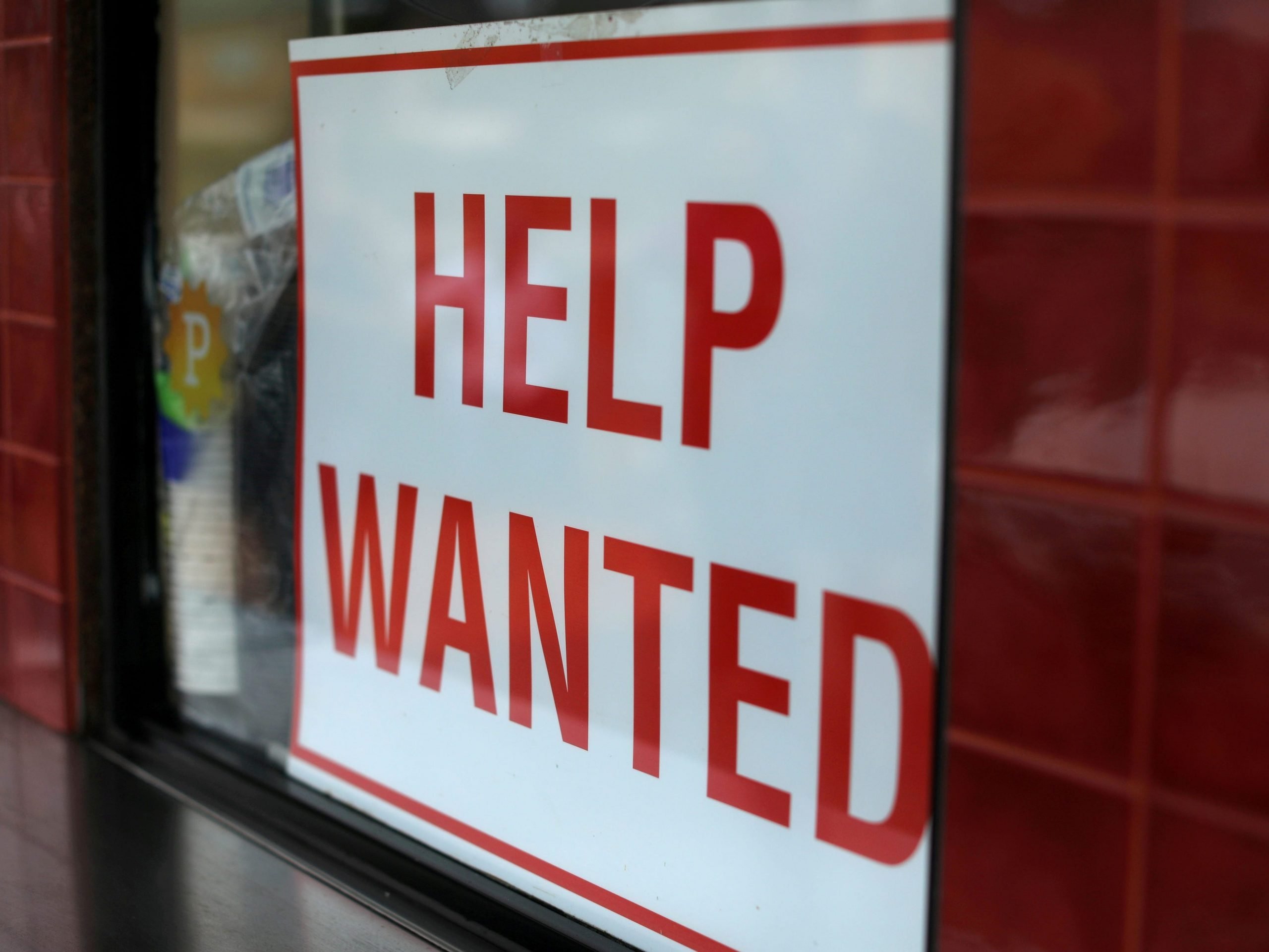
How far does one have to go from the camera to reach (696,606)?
3.65 ft

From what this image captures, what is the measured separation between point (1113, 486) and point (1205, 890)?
26 cm

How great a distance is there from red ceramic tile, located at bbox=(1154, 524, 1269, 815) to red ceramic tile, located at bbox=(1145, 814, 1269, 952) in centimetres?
3

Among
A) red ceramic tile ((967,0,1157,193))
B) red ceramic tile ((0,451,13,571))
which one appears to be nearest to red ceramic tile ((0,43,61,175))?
Result: red ceramic tile ((0,451,13,571))

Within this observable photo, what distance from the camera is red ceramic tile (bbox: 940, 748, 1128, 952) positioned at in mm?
823

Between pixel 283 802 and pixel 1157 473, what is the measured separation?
1.17 meters

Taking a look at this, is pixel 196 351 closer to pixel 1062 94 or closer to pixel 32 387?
pixel 32 387

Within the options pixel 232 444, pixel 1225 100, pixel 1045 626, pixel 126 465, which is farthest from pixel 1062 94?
pixel 126 465

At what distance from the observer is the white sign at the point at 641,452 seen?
0.97 meters

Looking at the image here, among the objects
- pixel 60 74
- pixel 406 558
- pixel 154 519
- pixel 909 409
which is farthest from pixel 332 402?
pixel 909 409

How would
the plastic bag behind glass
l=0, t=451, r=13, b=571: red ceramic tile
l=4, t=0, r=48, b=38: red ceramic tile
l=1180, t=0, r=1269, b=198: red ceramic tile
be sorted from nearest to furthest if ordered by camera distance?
1. l=1180, t=0, r=1269, b=198: red ceramic tile
2. the plastic bag behind glass
3. l=4, t=0, r=48, b=38: red ceramic tile
4. l=0, t=451, r=13, b=571: red ceramic tile

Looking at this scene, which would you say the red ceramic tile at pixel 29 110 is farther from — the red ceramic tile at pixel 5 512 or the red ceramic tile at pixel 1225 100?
the red ceramic tile at pixel 1225 100

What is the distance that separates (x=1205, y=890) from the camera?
0.78m

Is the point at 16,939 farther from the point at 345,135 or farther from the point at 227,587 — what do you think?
the point at 345,135

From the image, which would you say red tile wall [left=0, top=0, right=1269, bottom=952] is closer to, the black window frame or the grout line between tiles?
the grout line between tiles
